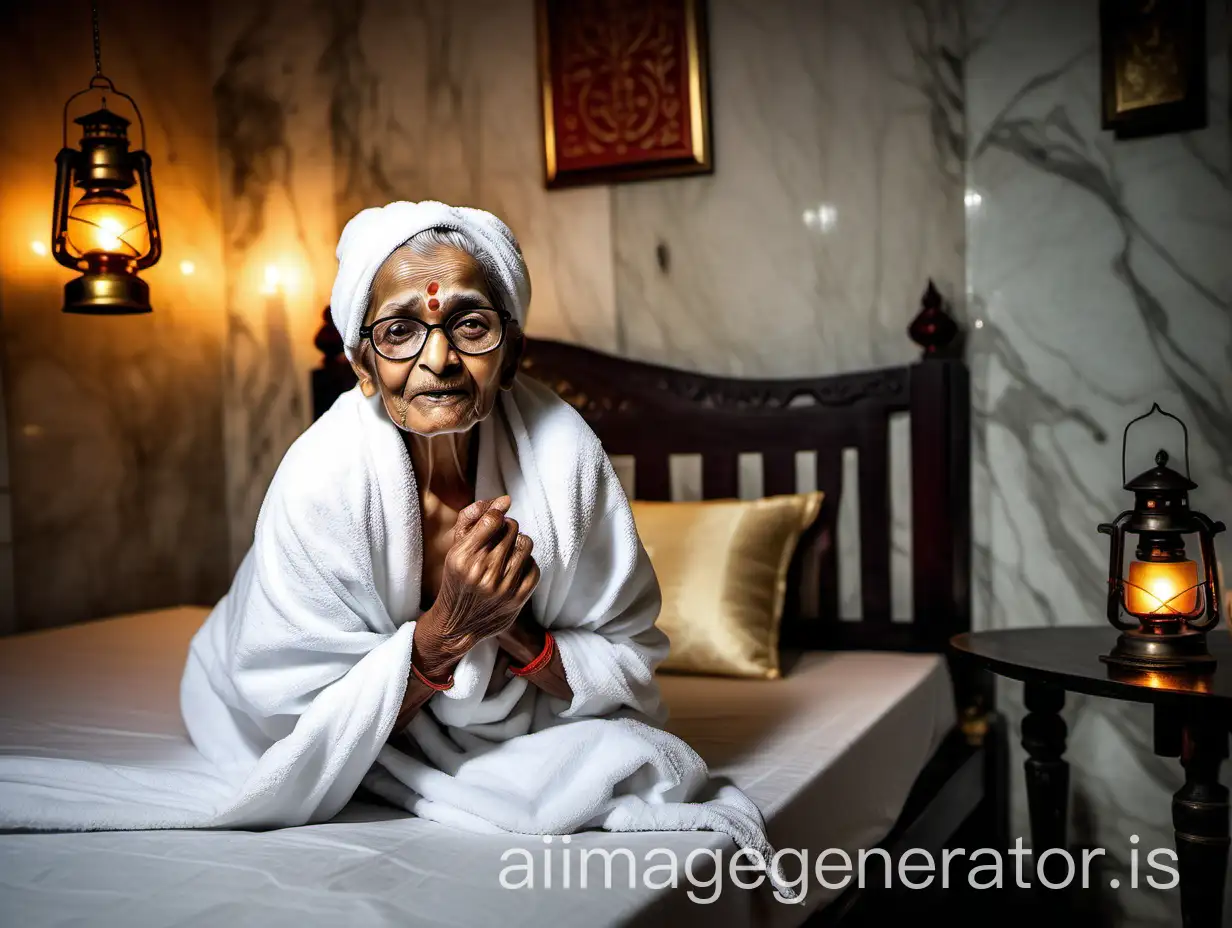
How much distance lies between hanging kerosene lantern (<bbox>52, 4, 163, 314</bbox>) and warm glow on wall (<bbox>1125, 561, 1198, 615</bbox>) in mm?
2176

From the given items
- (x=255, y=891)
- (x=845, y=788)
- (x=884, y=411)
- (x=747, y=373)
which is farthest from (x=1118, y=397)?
(x=255, y=891)

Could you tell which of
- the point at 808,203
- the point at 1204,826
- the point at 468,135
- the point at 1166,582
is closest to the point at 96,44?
the point at 468,135

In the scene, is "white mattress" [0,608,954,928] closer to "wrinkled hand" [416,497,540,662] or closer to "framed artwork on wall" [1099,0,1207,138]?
"wrinkled hand" [416,497,540,662]

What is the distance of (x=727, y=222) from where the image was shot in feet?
8.43

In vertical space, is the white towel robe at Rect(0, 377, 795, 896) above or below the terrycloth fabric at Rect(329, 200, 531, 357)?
below

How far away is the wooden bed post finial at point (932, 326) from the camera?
2.25m

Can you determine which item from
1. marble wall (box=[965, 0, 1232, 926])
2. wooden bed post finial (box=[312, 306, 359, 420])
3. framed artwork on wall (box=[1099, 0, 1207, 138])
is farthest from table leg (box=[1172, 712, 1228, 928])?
wooden bed post finial (box=[312, 306, 359, 420])

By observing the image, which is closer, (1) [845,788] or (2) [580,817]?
Answer: (2) [580,817]

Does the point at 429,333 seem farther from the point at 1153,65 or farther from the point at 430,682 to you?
the point at 1153,65

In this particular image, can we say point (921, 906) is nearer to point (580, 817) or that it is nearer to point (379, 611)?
point (580, 817)

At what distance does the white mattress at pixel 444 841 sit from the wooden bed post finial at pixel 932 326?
67 centimetres

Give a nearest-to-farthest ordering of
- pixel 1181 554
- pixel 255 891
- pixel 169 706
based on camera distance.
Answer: pixel 255 891 < pixel 1181 554 < pixel 169 706

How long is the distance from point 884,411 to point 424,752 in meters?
1.37

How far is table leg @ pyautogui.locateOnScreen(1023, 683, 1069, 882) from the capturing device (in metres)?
1.85
